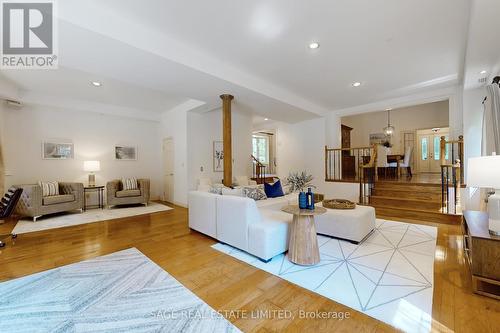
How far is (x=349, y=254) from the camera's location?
2717 mm

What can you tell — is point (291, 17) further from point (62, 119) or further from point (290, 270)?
point (62, 119)

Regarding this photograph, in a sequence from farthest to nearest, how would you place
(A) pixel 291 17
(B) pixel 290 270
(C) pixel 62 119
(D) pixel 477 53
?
(C) pixel 62 119, (D) pixel 477 53, (A) pixel 291 17, (B) pixel 290 270

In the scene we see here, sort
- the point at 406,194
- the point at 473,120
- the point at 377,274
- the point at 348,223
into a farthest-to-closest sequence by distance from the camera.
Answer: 1. the point at 406,194
2. the point at 473,120
3. the point at 348,223
4. the point at 377,274

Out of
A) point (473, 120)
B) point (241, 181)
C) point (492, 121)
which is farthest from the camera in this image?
point (241, 181)

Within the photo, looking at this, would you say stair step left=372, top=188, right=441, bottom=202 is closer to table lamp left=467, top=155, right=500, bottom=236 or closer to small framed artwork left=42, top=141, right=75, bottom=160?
table lamp left=467, top=155, right=500, bottom=236

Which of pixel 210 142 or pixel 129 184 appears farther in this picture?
pixel 210 142

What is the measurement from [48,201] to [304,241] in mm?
5436

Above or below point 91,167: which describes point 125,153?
above

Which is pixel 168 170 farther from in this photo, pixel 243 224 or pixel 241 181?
pixel 243 224

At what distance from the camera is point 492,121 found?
11.3 feet

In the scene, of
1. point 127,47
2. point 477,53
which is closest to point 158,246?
point 127,47

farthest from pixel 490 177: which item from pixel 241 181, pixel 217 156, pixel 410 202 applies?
pixel 217 156

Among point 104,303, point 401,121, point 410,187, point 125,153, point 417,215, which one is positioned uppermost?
point 401,121

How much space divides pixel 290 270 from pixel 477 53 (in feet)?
12.8
